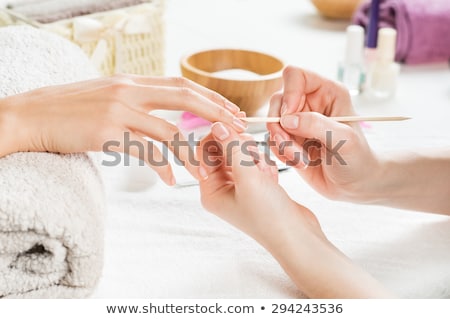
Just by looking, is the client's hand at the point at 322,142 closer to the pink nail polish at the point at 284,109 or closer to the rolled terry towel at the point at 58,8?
the pink nail polish at the point at 284,109

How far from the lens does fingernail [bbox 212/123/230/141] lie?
0.70 metres

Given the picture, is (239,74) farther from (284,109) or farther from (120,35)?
(284,109)

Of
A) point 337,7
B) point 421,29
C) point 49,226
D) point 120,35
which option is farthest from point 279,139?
point 337,7

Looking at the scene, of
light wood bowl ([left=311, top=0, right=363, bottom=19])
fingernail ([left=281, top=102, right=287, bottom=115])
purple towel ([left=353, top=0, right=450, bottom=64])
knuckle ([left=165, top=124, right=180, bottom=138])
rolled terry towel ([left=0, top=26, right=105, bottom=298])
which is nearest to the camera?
rolled terry towel ([left=0, top=26, right=105, bottom=298])

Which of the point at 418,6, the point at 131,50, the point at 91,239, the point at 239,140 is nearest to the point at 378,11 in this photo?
the point at 418,6

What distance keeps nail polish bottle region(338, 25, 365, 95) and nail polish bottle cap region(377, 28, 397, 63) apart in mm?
33

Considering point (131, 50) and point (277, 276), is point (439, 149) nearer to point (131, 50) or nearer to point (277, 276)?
point (277, 276)

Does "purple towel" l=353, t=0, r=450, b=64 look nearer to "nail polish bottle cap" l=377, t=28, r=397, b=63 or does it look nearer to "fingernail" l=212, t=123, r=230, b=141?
"nail polish bottle cap" l=377, t=28, r=397, b=63

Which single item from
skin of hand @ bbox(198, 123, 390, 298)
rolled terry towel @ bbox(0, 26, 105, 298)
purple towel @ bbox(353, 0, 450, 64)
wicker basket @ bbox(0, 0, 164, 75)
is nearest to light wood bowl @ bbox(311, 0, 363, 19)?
purple towel @ bbox(353, 0, 450, 64)

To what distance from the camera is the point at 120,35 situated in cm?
108

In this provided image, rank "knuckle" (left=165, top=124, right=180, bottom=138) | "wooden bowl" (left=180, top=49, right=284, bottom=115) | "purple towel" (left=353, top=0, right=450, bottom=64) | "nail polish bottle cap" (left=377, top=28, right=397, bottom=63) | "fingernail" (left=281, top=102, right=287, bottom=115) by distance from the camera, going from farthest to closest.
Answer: "purple towel" (left=353, top=0, right=450, bottom=64), "nail polish bottle cap" (left=377, top=28, right=397, bottom=63), "wooden bowl" (left=180, top=49, right=284, bottom=115), "fingernail" (left=281, top=102, right=287, bottom=115), "knuckle" (left=165, top=124, right=180, bottom=138)

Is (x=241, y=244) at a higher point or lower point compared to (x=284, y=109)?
lower

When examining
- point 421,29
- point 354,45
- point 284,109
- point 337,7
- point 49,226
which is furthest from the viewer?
point 337,7

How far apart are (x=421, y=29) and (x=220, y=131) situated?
0.75 m
